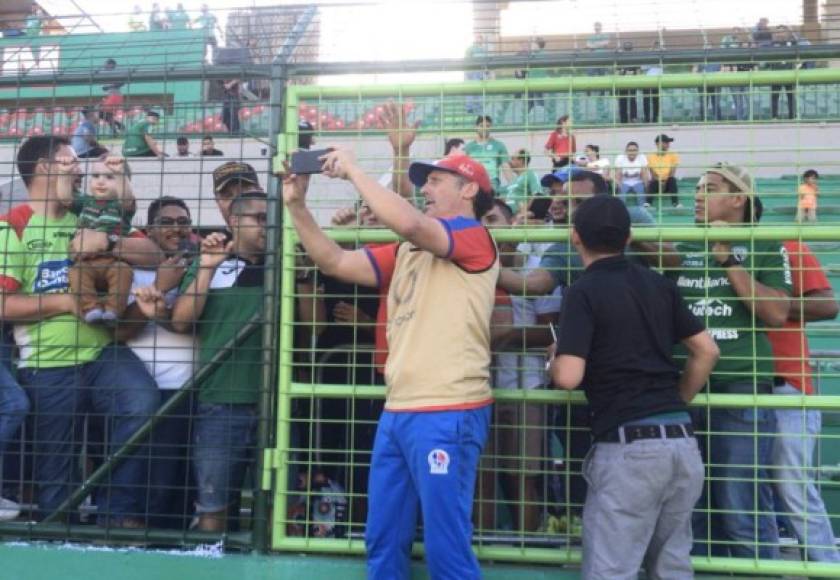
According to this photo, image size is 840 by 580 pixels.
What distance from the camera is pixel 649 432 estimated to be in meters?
2.94

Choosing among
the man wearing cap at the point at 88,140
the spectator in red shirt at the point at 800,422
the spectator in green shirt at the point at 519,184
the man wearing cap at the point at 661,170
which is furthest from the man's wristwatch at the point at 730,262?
the man wearing cap at the point at 88,140

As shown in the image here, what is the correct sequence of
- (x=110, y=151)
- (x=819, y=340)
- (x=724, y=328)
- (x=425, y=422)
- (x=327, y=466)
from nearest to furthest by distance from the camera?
(x=425, y=422), (x=724, y=328), (x=327, y=466), (x=110, y=151), (x=819, y=340)

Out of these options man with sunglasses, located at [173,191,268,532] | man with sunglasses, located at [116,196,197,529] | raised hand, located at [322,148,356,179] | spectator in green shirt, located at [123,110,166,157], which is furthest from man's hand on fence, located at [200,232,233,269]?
raised hand, located at [322,148,356,179]

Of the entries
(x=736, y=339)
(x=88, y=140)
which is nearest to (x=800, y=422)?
(x=736, y=339)

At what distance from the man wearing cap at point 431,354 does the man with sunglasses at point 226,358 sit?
0.58 metres

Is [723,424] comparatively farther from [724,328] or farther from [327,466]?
[327,466]

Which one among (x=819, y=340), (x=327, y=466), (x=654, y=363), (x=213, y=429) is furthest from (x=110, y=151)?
(x=819, y=340)

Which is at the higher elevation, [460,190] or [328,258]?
[460,190]

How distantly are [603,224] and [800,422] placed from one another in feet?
4.55

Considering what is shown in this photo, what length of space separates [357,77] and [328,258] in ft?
3.34

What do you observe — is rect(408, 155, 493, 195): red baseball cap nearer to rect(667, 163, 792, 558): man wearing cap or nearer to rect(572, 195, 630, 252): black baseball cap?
rect(572, 195, 630, 252): black baseball cap

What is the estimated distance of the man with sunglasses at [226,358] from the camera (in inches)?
144

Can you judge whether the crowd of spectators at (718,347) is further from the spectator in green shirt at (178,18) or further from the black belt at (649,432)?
the spectator in green shirt at (178,18)

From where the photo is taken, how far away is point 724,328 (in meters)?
3.55
